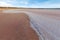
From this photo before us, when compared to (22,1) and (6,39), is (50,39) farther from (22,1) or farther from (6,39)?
(22,1)

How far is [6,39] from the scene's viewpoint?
69 cm

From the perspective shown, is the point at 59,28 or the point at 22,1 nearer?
the point at 59,28

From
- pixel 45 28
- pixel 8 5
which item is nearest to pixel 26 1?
pixel 8 5

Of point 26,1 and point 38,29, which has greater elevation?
point 26,1

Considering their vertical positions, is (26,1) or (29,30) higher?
(26,1)

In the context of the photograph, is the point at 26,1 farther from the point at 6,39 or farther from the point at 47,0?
the point at 6,39

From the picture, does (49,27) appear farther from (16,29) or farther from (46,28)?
(16,29)

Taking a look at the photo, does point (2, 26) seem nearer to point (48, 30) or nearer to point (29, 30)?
point (29, 30)

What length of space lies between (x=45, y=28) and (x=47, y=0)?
0.42 metres

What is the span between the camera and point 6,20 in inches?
28.1

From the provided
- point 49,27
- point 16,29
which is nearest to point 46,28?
point 49,27

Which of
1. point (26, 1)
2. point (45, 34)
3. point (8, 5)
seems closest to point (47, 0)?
point (26, 1)

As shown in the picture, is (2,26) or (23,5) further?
(23,5)

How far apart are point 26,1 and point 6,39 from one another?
52 cm
